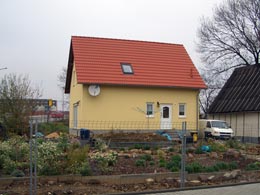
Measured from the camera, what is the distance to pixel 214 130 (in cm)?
3131

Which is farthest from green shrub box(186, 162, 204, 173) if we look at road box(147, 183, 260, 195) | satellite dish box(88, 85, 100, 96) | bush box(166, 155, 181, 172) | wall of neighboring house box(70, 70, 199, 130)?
satellite dish box(88, 85, 100, 96)

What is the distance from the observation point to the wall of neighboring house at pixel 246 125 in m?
33.2

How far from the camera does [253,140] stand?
33156mm

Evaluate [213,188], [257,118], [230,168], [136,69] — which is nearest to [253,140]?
[257,118]

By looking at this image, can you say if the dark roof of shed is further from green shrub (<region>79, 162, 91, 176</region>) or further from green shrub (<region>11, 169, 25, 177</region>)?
green shrub (<region>11, 169, 25, 177</region>)

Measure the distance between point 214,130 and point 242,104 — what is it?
17.0 ft

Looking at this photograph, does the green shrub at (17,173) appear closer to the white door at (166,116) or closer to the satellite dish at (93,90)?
the satellite dish at (93,90)

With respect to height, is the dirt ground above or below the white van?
below

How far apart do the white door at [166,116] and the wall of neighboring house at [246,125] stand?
23.6 feet

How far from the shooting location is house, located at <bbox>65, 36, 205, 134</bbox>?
94.5 feet

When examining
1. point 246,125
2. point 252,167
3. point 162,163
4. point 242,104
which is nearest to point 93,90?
Answer: point 242,104

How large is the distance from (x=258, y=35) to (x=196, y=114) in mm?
17107

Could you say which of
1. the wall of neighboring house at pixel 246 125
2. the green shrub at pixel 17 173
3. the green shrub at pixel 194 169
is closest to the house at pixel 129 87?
the wall of neighboring house at pixel 246 125

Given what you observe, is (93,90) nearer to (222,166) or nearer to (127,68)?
(127,68)
